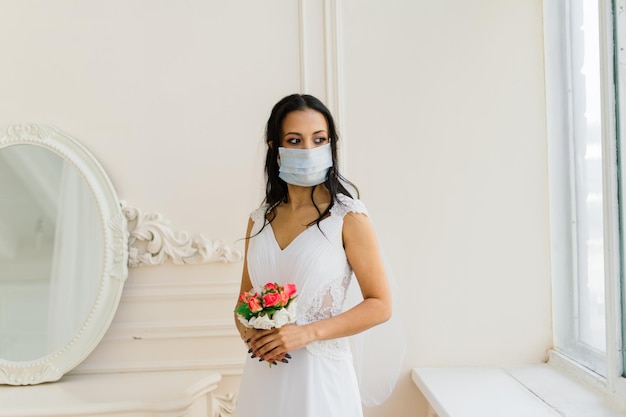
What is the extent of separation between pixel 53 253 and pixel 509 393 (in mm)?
1971

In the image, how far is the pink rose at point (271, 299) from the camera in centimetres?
185

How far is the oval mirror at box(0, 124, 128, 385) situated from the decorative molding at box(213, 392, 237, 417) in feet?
1.90

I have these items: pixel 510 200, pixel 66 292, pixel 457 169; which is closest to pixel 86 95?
pixel 66 292

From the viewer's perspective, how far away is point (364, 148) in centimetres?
291

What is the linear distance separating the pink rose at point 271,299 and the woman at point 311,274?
0.10 meters

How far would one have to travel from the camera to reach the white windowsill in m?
2.24

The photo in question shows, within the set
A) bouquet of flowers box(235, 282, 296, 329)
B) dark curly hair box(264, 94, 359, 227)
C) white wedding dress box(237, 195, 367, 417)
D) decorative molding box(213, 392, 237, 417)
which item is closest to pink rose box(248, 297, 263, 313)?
bouquet of flowers box(235, 282, 296, 329)

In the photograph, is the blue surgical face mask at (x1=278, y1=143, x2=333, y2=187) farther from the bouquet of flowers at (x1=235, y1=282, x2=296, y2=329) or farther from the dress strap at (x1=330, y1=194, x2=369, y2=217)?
the bouquet of flowers at (x1=235, y1=282, x2=296, y2=329)

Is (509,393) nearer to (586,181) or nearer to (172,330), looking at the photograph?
(586,181)

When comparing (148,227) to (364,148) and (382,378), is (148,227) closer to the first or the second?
(364,148)

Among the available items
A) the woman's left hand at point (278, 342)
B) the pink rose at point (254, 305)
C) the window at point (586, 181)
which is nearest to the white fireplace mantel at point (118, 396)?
the woman's left hand at point (278, 342)

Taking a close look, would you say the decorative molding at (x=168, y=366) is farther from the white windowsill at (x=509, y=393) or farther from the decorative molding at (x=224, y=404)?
the white windowsill at (x=509, y=393)

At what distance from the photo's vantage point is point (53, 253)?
290 cm

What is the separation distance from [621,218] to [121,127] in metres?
2.05
